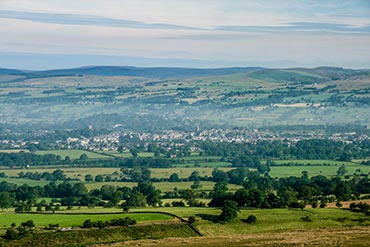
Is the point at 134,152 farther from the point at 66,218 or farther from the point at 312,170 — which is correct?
the point at 66,218

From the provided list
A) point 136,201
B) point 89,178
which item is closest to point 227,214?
point 136,201

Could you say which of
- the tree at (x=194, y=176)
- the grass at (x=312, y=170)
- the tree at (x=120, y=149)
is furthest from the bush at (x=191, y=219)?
the tree at (x=120, y=149)

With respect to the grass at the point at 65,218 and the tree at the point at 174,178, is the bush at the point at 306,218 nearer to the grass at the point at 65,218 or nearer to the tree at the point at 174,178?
the grass at the point at 65,218

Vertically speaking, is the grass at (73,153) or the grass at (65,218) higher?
the grass at (65,218)

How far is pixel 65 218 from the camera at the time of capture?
77.2m

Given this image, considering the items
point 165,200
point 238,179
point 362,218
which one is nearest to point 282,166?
point 238,179

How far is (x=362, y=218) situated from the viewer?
7838 cm

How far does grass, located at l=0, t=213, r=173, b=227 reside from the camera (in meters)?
74.5

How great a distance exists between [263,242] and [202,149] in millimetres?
116781

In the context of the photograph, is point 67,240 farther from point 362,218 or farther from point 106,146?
point 106,146

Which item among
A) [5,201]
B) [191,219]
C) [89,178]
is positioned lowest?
[89,178]

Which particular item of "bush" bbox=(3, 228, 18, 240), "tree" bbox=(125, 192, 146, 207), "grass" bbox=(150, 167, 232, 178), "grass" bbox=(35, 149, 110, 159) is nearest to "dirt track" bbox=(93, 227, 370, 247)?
"bush" bbox=(3, 228, 18, 240)

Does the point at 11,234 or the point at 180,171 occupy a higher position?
the point at 11,234

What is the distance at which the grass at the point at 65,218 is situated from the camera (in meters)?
74.5
